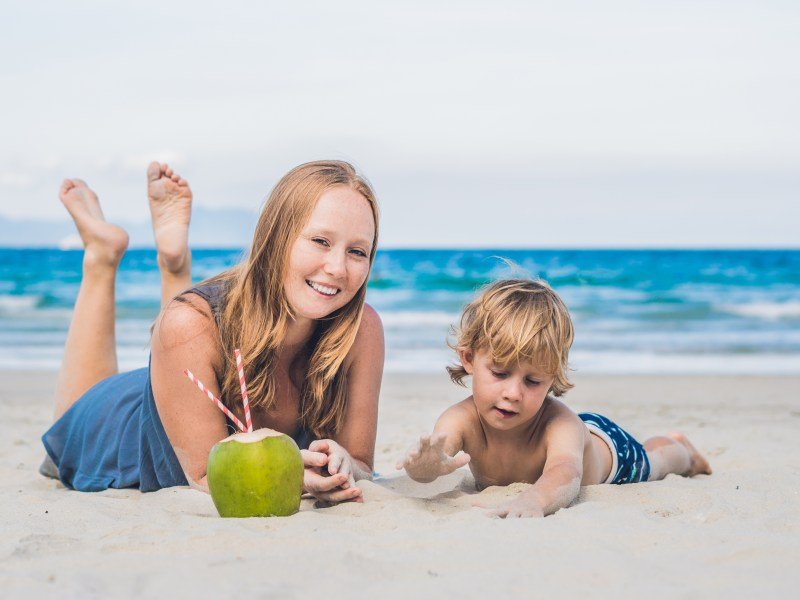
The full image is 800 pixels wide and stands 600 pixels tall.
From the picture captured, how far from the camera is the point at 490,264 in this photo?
31.9 m

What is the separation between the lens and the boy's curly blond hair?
3.31 m

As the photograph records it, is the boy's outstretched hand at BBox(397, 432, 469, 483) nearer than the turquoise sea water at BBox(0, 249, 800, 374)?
Yes

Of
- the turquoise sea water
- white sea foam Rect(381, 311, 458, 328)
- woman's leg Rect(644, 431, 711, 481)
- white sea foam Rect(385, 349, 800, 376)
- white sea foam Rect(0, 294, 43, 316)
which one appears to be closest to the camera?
woman's leg Rect(644, 431, 711, 481)

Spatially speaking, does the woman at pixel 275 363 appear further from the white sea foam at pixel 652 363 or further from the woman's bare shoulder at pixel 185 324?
the white sea foam at pixel 652 363

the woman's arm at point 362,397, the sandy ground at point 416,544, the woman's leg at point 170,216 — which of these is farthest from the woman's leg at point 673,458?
the woman's leg at point 170,216

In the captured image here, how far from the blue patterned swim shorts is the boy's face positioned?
1.93 feet

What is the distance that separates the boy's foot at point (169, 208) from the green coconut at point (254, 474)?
217cm

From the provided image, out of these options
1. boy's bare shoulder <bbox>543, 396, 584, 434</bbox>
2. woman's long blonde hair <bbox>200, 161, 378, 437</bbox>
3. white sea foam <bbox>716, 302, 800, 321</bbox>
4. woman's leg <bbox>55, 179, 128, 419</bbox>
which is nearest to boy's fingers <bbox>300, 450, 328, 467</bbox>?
woman's long blonde hair <bbox>200, 161, 378, 437</bbox>

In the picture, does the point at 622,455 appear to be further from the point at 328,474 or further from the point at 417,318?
the point at 417,318

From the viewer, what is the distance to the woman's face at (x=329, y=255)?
323 cm

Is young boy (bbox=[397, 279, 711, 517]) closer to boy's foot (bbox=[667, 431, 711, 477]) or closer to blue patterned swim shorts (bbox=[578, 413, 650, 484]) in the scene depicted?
blue patterned swim shorts (bbox=[578, 413, 650, 484])

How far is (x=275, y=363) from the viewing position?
140 inches

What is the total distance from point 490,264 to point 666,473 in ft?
91.7

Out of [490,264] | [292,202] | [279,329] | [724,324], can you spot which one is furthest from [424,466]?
[490,264]
